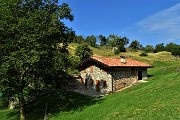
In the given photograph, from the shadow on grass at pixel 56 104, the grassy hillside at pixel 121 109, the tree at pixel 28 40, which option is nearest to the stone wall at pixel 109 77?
the shadow on grass at pixel 56 104

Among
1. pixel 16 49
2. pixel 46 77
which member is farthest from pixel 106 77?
pixel 16 49

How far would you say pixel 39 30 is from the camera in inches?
1385

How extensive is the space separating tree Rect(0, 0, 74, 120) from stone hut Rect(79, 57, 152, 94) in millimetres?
13720

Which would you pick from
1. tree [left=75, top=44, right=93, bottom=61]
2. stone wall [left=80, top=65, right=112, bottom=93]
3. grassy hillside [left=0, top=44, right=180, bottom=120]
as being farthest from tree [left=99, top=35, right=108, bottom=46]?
grassy hillside [left=0, top=44, right=180, bottom=120]

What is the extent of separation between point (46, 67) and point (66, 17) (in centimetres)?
821

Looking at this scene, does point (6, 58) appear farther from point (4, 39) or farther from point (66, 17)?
point (66, 17)

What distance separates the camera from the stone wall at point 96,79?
51.5 meters

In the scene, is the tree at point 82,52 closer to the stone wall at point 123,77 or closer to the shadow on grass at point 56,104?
the stone wall at point 123,77

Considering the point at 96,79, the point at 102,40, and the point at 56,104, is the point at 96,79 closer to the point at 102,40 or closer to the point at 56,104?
the point at 56,104

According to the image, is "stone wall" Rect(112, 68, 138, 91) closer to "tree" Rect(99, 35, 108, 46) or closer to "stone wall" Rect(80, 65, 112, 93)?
"stone wall" Rect(80, 65, 112, 93)

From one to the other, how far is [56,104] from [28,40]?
13888 mm

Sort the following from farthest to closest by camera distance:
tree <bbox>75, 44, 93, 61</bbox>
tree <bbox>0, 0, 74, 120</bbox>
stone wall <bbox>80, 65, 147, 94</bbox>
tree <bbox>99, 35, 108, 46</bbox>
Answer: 1. tree <bbox>99, 35, 108, 46</bbox>
2. tree <bbox>75, 44, 93, 61</bbox>
3. stone wall <bbox>80, 65, 147, 94</bbox>
4. tree <bbox>0, 0, 74, 120</bbox>

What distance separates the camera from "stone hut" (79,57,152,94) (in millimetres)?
51219

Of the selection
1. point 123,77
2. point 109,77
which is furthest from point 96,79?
point 123,77
